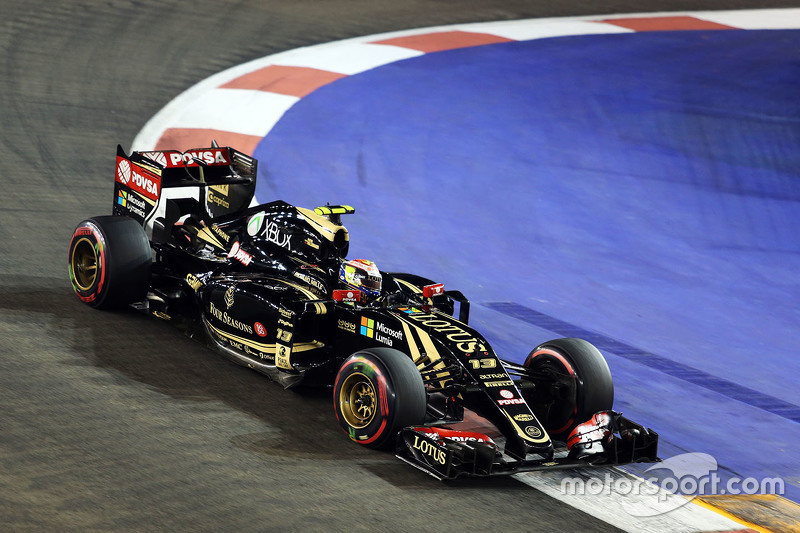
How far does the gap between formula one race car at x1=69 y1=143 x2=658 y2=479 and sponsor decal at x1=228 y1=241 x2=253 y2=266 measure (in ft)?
0.04

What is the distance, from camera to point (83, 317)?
8.96m

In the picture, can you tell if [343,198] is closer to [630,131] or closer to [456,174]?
[456,174]

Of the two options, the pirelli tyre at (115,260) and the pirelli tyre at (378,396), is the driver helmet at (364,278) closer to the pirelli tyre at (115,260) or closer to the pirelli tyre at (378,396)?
the pirelli tyre at (378,396)

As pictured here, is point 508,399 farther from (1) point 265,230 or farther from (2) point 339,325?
(1) point 265,230

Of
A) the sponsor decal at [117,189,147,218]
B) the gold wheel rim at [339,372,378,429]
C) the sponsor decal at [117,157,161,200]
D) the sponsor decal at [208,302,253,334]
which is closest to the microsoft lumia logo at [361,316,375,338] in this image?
the gold wheel rim at [339,372,378,429]

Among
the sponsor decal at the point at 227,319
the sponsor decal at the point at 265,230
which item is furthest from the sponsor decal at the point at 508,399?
the sponsor decal at the point at 265,230

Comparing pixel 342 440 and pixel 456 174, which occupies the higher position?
pixel 456 174

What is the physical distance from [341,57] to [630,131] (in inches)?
180

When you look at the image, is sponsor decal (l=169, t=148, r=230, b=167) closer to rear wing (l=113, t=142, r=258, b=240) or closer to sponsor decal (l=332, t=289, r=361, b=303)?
rear wing (l=113, t=142, r=258, b=240)

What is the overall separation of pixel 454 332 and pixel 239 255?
7.73ft

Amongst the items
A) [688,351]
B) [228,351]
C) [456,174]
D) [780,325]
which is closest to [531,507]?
[228,351]

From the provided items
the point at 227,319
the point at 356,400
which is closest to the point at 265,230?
the point at 227,319

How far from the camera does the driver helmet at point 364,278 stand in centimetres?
816

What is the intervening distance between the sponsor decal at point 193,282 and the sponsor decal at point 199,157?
4.06ft
